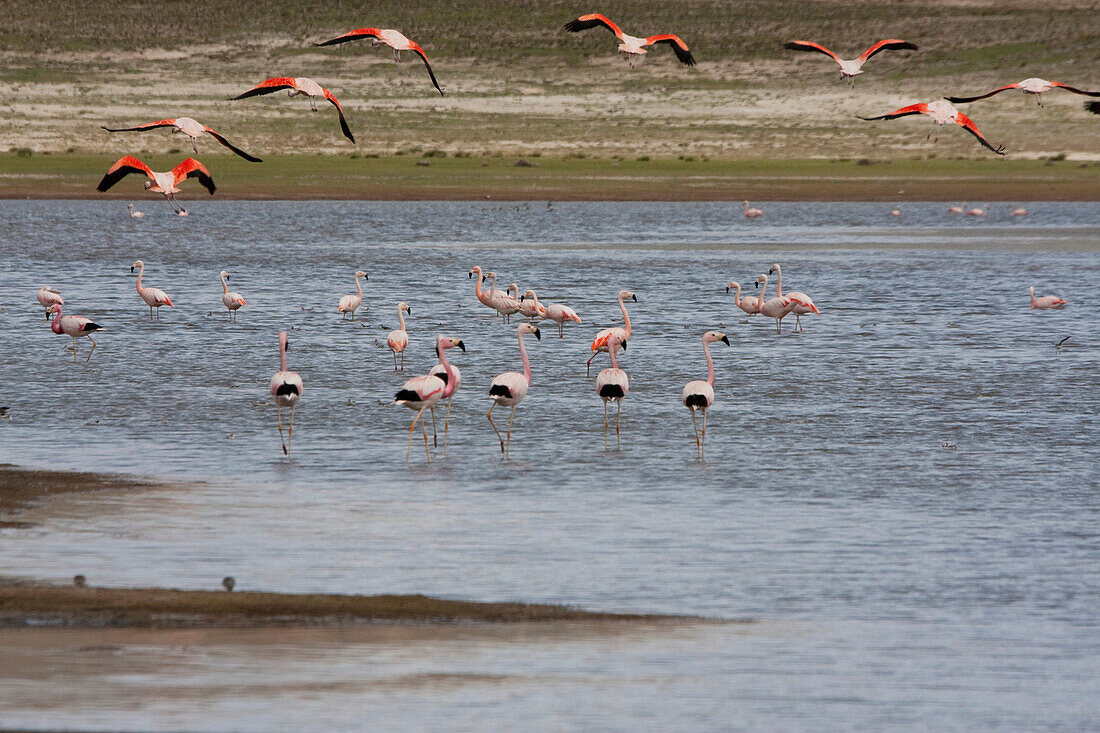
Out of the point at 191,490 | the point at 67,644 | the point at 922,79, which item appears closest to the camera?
the point at 67,644

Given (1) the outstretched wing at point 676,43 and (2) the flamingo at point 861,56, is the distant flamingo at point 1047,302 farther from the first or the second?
(1) the outstretched wing at point 676,43

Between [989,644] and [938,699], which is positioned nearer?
[938,699]

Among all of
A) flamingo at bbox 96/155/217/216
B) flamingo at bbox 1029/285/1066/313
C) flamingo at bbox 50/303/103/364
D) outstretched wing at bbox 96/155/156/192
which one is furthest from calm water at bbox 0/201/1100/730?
outstretched wing at bbox 96/155/156/192

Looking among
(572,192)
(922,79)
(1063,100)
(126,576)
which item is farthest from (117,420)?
(922,79)

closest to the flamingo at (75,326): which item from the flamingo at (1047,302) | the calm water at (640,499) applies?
the calm water at (640,499)

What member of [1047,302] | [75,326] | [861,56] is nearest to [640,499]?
[861,56]

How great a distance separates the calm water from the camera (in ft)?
24.9

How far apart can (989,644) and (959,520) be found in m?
2.89

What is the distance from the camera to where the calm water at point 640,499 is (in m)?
7.59

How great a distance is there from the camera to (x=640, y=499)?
1175 centimetres

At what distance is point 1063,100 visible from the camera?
86875 mm

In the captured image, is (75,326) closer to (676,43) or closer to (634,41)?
(634,41)

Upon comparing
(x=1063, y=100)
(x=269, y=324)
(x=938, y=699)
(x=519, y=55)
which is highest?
(x=519, y=55)

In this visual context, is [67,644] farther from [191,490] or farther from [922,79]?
[922,79]
